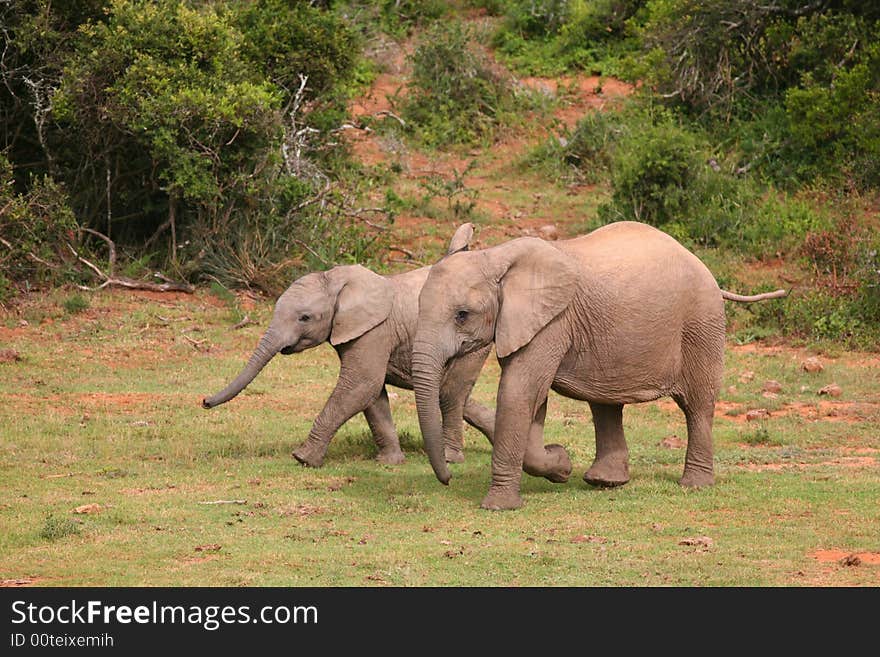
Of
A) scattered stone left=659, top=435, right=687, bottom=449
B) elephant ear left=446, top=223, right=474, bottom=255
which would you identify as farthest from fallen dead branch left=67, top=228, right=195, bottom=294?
elephant ear left=446, top=223, right=474, bottom=255

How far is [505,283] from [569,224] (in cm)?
1316

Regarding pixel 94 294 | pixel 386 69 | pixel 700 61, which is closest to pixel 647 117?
pixel 700 61

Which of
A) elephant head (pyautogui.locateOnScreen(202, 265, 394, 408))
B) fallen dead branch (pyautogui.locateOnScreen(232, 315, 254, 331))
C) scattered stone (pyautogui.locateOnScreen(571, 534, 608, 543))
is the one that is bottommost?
fallen dead branch (pyautogui.locateOnScreen(232, 315, 254, 331))

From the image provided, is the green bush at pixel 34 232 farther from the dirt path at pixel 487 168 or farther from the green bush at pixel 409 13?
the green bush at pixel 409 13

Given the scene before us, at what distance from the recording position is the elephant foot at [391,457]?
12602 millimetres

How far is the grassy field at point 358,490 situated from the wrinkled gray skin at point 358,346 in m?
0.33

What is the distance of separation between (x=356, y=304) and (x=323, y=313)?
0.95 feet

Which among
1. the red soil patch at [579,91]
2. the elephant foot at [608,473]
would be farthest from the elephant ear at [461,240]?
the red soil patch at [579,91]

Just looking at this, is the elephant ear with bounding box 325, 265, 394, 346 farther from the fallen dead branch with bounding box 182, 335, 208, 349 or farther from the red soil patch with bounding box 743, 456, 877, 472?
the fallen dead branch with bounding box 182, 335, 208, 349

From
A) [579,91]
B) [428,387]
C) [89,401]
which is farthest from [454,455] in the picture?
[579,91]

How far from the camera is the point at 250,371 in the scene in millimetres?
12000

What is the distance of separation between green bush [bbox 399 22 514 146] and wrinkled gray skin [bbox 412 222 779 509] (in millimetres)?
16160

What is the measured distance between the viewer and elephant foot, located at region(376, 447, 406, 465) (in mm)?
12602

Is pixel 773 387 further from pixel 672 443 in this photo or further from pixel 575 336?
pixel 575 336
